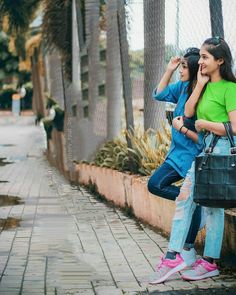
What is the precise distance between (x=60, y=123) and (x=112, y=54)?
6.96 metres

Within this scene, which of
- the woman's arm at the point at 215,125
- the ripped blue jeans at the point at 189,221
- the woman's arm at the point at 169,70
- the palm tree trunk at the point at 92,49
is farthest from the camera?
the palm tree trunk at the point at 92,49

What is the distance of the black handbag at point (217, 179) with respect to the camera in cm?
480

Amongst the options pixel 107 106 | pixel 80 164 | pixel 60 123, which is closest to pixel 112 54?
pixel 107 106

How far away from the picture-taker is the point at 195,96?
17.1ft

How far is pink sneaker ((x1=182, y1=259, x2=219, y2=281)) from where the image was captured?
5293 mm

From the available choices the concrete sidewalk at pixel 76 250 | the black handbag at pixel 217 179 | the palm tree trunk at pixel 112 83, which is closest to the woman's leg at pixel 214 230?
the concrete sidewalk at pixel 76 250

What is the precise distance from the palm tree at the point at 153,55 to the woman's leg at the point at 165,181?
3655 mm

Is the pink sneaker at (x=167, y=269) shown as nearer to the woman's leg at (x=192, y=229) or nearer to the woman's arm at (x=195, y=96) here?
the woman's leg at (x=192, y=229)

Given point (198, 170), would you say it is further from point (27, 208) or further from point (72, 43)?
point (72, 43)

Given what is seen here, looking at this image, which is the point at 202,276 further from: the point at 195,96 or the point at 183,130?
the point at 195,96

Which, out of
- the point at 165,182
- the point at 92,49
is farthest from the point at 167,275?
the point at 92,49

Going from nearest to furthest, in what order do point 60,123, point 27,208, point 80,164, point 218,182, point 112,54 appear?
point 218,182, point 27,208, point 112,54, point 80,164, point 60,123

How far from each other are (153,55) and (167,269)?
4639 millimetres

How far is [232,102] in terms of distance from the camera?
4953mm
